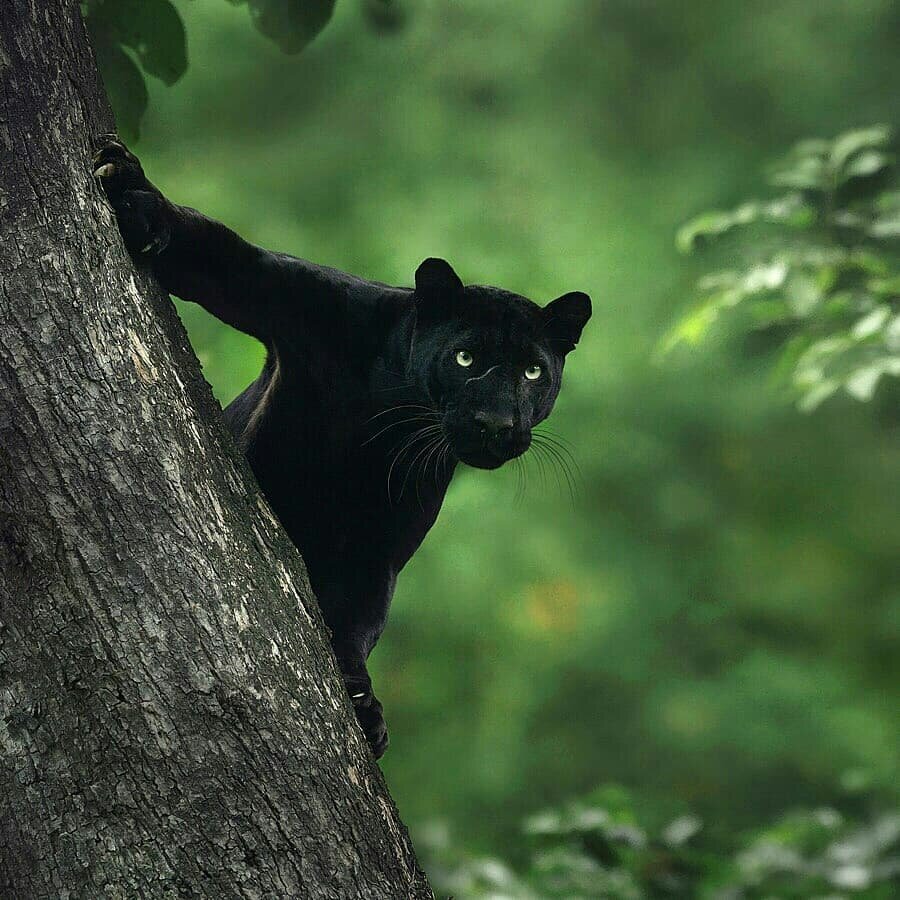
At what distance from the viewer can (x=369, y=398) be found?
73.0 inches

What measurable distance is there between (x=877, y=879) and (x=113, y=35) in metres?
2.45

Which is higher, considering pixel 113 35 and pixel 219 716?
pixel 113 35

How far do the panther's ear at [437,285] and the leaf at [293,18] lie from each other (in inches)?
17.1

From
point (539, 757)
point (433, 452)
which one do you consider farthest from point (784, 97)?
point (433, 452)

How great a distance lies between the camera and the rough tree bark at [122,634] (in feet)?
3.68

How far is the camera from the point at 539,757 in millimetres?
6051

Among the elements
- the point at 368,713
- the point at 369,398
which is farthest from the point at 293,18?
the point at 368,713

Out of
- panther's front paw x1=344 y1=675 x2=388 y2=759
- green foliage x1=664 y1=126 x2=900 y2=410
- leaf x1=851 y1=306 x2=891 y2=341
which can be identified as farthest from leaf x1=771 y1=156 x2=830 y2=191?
panther's front paw x1=344 y1=675 x2=388 y2=759

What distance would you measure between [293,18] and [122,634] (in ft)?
3.67

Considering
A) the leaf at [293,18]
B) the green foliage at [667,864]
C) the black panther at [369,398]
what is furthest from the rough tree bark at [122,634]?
the green foliage at [667,864]

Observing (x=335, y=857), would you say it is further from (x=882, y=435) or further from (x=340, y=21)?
(x=340, y=21)

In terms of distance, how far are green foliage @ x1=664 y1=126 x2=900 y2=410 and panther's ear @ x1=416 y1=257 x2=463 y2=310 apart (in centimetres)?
142

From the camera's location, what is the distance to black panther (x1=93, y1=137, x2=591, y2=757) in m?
1.72

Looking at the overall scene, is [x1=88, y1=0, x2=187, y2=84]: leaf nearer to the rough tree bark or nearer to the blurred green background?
the rough tree bark
